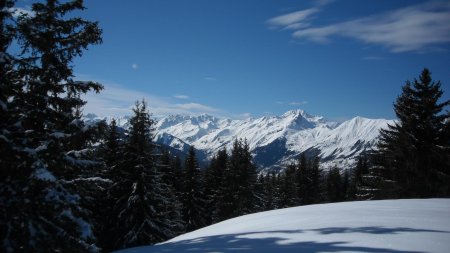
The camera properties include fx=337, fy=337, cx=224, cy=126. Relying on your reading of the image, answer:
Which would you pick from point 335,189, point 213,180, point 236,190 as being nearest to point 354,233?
point 236,190

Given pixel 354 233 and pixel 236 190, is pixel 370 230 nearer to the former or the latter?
pixel 354 233

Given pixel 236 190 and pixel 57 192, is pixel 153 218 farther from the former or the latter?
pixel 236 190

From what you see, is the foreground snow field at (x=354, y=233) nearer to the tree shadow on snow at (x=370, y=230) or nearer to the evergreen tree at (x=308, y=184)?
the tree shadow on snow at (x=370, y=230)

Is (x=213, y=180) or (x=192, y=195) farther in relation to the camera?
(x=213, y=180)

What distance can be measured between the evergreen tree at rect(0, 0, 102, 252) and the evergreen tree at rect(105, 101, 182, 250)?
13165 millimetres

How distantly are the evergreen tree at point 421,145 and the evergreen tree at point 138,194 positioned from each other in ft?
62.4

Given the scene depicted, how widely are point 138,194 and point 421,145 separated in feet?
73.2

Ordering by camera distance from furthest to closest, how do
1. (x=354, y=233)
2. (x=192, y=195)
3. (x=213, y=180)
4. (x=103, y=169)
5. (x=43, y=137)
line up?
(x=213, y=180), (x=192, y=195), (x=103, y=169), (x=43, y=137), (x=354, y=233)

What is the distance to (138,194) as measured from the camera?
25.5 m

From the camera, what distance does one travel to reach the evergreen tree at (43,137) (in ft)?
32.6

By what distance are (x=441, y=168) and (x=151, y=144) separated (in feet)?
73.8

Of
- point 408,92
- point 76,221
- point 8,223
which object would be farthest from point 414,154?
point 8,223

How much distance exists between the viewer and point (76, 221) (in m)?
11.2

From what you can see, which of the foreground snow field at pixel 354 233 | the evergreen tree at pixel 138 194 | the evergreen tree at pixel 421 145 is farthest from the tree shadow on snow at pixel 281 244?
the evergreen tree at pixel 421 145
